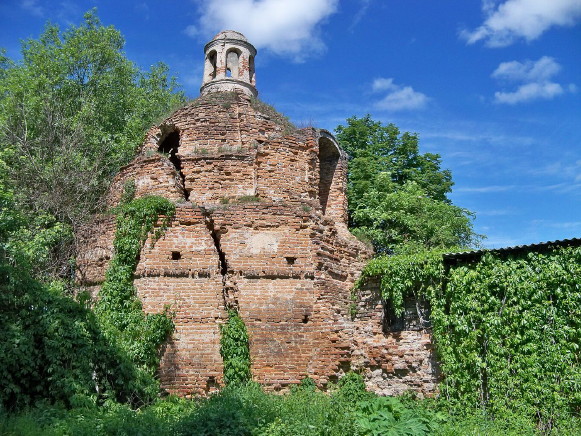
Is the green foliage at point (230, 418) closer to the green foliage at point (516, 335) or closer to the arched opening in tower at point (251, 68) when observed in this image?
the green foliage at point (516, 335)

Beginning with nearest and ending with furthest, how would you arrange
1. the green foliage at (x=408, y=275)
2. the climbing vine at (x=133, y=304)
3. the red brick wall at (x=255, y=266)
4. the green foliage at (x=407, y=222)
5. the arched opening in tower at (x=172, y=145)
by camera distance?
the climbing vine at (x=133, y=304)
the red brick wall at (x=255, y=266)
the green foliage at (x=408, y=275)
the arched opening in tower at (x=172, y=145)
the green foliage at (x=407, y=222)

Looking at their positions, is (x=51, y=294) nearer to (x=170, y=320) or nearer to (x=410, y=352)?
(x=170, y=320)

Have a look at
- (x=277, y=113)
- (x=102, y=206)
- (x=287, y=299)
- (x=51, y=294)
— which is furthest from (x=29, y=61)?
(x=287, y=299)

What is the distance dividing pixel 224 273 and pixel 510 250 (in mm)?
6091

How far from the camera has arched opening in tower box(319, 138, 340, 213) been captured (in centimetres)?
1537

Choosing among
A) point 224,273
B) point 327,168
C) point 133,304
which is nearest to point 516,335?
point 224,273

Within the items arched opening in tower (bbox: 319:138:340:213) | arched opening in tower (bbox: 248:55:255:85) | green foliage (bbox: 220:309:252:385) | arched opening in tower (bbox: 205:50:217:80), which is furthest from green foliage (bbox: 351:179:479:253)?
green foliage (bbox: 220:309:252:385)

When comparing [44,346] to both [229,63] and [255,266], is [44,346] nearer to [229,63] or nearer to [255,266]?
[255,266]

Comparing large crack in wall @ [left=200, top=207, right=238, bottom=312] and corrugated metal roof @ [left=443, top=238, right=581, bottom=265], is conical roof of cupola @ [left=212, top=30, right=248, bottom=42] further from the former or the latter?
corrugated metal roof @ [left=443, top=238, right=581, bottom=265]

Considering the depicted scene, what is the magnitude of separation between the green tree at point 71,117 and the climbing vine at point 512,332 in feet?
32.3

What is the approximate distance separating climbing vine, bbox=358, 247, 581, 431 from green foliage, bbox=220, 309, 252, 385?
4.03 metres

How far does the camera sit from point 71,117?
796 inches

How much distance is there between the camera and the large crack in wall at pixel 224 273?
38.0 feet

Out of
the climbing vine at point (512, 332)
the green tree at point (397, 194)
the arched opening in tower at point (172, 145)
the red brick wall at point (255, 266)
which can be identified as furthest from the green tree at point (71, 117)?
the climbing vine at point (512, 332)
